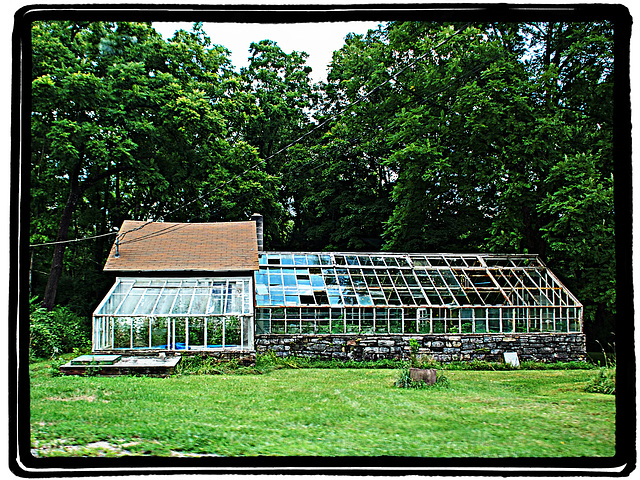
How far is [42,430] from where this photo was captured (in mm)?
3463

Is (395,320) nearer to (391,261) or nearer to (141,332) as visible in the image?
(391,261)

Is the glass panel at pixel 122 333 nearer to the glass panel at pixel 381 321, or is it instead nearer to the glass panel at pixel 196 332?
the glass panel at pixel 196 332

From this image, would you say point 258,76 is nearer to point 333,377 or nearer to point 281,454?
point 333,377

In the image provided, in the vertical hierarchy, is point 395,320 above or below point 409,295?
below

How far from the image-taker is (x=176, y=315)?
32.8 ft

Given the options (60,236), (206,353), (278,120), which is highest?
(278,120)

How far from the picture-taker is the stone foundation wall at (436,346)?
36.5 ft

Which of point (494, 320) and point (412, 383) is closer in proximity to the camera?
point (412, 383)

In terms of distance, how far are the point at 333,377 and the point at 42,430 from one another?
595 cm

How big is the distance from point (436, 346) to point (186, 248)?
5908 millimetres

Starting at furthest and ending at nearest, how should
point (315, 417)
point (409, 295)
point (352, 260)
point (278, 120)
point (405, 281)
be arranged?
point (278, 120), point (352, 260), point (405, 281), point (409, 295), point (315, 417)

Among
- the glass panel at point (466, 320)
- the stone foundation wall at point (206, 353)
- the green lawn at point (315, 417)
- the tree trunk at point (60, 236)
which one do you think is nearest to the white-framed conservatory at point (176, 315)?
the stone foundation wall at point (206, 353)

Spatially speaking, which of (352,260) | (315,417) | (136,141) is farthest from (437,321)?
(136,141)

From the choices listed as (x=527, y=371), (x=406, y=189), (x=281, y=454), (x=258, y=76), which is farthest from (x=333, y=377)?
(x=258, y=76)
